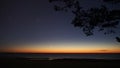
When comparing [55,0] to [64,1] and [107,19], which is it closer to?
[64,1]

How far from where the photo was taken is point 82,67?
10195 millimetres

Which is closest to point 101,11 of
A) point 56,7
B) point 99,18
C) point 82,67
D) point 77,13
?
point 99,18

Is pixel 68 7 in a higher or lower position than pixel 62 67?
higher

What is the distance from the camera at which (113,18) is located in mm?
7625

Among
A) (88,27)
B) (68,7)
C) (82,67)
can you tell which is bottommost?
(82,67)

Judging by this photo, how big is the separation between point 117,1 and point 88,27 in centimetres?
116

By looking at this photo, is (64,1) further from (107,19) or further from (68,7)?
(107,19)

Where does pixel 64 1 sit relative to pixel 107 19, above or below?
above

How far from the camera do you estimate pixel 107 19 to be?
25.0 ft

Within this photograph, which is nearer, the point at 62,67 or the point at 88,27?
the point at 88,27

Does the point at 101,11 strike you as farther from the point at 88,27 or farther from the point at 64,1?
the point at 64,1

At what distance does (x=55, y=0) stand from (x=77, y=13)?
2.59ft

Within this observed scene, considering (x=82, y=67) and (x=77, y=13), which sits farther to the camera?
(x=82, y=67)

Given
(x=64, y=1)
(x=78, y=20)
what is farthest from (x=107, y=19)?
(x=64, y=1)
